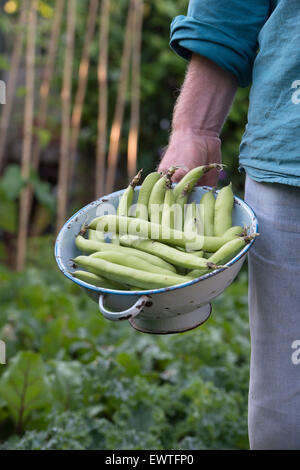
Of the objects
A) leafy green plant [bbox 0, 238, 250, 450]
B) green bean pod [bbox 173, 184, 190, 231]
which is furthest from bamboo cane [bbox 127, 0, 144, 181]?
green bean pod [bbox 173, 184, 190, 231]

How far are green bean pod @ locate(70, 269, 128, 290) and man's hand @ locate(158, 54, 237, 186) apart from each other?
462 millimetres

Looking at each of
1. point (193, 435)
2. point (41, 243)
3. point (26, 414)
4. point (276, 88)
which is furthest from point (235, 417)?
point (41, 243)

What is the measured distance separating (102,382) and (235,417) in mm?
640

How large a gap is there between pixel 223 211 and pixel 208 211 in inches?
1.6

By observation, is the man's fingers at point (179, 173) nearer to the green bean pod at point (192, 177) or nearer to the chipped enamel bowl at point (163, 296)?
the green bean pod at point (192, 177)

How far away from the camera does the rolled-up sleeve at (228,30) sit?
5.66 feet

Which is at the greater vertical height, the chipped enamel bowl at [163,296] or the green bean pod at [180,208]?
the green bean pod at [180,208]

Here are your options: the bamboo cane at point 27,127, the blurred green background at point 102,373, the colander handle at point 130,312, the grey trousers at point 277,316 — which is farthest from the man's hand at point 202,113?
the bamboo cane at point 27,127

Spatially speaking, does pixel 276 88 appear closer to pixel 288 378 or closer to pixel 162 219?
pixel 162 219

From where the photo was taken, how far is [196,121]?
1.84 m

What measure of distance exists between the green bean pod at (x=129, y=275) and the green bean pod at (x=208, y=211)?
206 mm

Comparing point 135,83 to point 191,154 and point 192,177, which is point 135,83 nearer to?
point 191,154

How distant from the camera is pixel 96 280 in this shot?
1457 millimetres

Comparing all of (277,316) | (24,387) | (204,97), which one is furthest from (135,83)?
(277,316)
